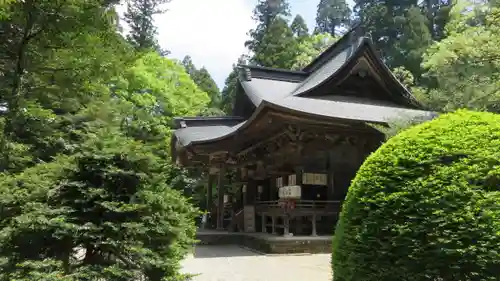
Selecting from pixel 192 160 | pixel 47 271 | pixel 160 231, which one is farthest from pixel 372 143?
pixel 47 271

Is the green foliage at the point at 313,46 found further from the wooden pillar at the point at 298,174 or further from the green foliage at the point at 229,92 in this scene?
the wooden pillar at the point at 298,174

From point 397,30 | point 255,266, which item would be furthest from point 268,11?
point 255,266

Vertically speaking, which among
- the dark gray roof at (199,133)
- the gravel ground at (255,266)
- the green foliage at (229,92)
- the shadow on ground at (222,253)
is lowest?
the shadow on ground at (222,253)

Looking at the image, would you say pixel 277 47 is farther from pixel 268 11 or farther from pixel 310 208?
pixel 310 208

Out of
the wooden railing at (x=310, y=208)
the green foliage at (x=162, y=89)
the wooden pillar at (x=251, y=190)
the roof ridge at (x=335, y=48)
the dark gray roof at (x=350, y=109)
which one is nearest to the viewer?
the dark gray roof at (x=350, y=109)

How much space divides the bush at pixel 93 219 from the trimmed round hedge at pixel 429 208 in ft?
6.01

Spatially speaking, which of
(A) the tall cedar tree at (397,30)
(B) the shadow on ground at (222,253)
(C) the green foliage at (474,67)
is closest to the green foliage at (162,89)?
(B) the shadow on ground at (222,253)

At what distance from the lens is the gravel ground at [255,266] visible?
6844 millimetres

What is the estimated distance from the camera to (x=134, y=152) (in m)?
3.80

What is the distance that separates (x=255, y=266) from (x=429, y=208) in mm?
5662

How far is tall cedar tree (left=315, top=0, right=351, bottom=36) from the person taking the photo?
51.0m

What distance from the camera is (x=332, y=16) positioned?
5134 centimetres

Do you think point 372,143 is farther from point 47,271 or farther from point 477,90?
point 47,271

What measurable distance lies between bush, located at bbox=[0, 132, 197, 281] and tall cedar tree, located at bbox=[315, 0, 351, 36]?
165ft
